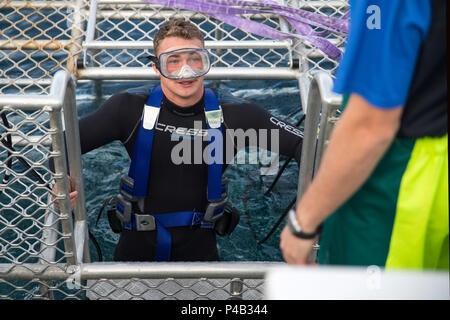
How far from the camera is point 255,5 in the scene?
3.49m

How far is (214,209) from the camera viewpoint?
275 centimetres

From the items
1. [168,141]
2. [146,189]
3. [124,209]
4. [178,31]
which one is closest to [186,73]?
[178,31]

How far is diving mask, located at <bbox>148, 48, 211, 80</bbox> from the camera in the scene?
263 cm

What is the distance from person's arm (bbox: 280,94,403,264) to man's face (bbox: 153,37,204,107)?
1.41 metres

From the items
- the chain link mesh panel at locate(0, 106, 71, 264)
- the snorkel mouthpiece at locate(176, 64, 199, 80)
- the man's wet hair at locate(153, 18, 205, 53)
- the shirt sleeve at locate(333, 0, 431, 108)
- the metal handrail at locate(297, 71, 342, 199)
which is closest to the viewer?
the shirt sleeve at locate(333, 0, 431, 108)

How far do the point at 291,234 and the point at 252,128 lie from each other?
1.46 m

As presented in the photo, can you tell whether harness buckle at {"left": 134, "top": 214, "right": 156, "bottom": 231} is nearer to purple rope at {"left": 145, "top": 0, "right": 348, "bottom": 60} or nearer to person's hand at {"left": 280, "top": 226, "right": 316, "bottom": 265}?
purple rope at {"left": 145, "top": 0, "right": 348, "bottom": 60}

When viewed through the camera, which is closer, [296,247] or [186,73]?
[296,247]

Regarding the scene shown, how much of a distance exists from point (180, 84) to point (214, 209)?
23.9 inches

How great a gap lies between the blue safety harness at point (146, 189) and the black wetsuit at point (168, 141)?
5 cm

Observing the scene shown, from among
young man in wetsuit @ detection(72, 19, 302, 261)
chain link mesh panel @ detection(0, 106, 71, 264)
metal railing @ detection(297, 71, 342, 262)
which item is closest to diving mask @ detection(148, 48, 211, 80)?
young man in wetsuit @ detection(72, 19, 302, 261)

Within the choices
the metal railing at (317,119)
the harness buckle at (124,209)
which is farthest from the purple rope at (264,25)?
the metal railing at (317,119)

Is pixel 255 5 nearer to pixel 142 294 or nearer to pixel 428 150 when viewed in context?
pixel 142 294

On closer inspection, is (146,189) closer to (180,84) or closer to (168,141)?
(168,141)
